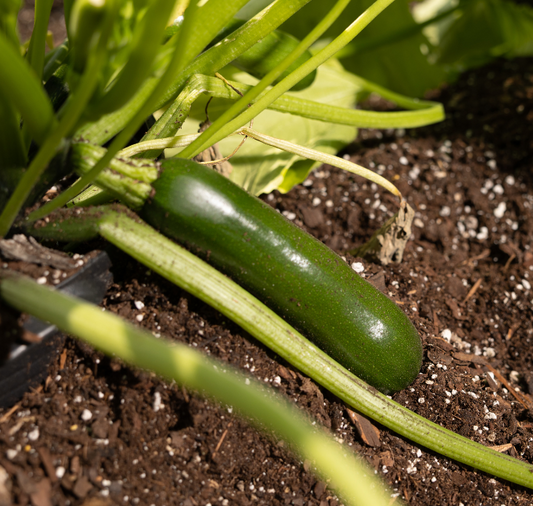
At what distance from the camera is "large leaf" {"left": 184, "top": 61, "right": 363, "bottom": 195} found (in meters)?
1.63

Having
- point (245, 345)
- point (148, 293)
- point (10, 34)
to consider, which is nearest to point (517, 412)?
point (245, 345)

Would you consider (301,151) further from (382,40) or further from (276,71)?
(382,40)

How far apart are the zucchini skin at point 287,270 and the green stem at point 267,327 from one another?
0.05 meters

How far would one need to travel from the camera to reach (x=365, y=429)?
1145 mm

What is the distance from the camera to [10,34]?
3.06 ft

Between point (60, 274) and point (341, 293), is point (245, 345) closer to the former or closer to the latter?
point (341, 293)

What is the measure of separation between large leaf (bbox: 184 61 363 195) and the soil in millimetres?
146

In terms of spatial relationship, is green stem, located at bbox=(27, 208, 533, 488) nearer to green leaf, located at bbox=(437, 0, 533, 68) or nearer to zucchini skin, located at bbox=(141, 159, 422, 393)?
zucchini skin, located at bbox=(141, 159, 422, 393)

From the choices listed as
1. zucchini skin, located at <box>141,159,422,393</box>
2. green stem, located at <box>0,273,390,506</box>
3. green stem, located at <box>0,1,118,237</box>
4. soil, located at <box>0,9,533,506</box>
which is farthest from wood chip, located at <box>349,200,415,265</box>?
green stem, located at <box>0,1,118,237</box>

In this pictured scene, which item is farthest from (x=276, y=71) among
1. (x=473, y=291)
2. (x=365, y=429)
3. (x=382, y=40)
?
(x=382, y=40)

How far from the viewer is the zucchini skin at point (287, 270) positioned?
103cm

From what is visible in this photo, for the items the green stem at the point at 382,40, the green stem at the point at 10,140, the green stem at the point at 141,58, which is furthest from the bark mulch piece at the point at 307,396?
the green stem at the point at 382,40

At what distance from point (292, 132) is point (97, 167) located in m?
1.07

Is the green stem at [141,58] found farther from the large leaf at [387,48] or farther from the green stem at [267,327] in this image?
the large leaf at [387,48]
